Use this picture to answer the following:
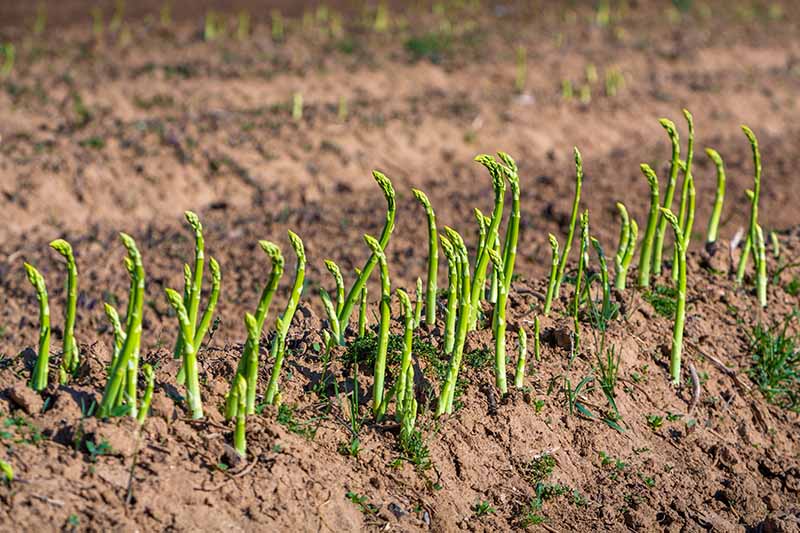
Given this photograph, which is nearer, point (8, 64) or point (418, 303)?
point (418, 303)

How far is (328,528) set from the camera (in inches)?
117

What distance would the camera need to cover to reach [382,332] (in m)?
3.24

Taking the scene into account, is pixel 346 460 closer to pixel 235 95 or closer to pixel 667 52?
pixel 235 95

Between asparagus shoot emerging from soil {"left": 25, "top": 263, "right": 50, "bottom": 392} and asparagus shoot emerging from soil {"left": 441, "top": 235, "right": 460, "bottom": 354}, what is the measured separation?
135cm

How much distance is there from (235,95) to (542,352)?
533 centimetres

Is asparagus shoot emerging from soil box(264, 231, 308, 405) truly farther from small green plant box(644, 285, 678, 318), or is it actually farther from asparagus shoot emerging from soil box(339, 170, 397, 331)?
small green plant box(644, 285, 678, 318)

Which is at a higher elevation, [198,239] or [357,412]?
[198,239]

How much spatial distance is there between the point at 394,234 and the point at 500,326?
2.95 m

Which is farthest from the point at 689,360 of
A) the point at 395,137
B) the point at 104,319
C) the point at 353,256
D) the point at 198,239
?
the point at 395,137

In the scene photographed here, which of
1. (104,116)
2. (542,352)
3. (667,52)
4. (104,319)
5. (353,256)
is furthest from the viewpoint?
(667,52)

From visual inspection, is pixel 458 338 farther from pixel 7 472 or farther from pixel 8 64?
pixel 8 64

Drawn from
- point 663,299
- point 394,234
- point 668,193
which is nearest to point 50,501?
point 663,299

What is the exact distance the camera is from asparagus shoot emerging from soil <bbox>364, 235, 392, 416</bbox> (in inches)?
126

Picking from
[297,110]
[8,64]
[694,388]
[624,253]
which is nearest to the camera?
[694,388]
